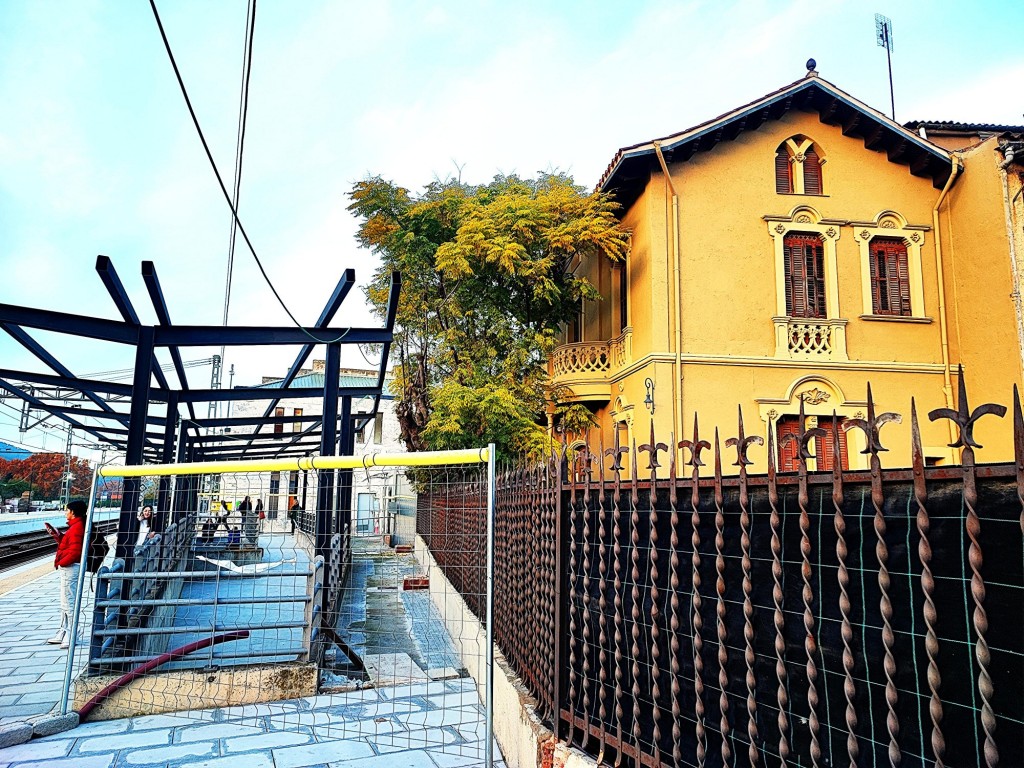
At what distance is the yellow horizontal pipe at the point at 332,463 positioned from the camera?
3.94 metres

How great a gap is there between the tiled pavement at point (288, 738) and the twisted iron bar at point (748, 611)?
265 cm

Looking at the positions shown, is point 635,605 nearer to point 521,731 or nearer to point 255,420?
point 521,731

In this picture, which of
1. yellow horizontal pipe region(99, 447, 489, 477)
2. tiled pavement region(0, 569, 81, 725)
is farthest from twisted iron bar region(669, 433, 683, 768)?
tiled pavement region(0, 569, 81, 725)

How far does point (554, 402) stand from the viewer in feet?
54.3

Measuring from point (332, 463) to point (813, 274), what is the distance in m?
13.8

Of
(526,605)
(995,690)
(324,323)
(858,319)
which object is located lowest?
(526,605)

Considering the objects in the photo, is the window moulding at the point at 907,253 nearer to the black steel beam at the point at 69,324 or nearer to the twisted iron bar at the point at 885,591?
the black steel beam at the point at 69,324

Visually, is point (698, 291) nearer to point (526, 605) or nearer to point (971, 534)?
point (526, 605)

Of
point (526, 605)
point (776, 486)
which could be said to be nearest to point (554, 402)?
point (526, 605)

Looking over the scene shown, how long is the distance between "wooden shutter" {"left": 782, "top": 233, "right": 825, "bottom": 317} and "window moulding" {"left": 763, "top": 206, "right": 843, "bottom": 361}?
118mm

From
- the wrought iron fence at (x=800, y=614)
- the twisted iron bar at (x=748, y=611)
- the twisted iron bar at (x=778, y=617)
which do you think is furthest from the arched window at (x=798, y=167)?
the twisted iron bar at (x=778, y=617)

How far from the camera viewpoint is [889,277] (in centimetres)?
1534

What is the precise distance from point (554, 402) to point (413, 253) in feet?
17.3

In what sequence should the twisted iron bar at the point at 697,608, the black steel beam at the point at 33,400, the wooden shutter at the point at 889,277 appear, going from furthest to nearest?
the wooden shutter at the point at 889,277
the black steel beam at the point at 33,400
the twisted iron bar at the point at 697,608
